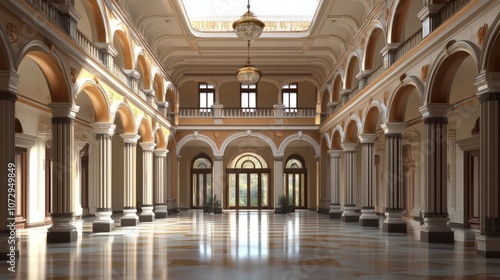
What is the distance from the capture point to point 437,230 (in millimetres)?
13555

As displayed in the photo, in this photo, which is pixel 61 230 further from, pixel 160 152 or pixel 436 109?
pixel 160 152

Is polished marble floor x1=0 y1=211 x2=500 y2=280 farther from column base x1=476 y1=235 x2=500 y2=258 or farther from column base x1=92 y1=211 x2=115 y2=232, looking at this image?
column base x1=92 y1=211 x2=115 y2=232

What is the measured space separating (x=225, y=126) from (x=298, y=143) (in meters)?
6.30

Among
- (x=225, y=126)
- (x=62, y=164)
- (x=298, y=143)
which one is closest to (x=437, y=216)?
(x=62, y=164)

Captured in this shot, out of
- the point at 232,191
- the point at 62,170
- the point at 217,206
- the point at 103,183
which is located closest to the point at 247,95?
the point at 232,191

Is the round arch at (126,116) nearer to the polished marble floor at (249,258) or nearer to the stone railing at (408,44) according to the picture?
the polished marble floor at (249,258)

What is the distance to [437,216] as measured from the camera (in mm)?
13656

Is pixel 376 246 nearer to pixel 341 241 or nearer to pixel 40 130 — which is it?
pixel 341 241

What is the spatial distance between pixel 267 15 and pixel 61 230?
16.2 meters

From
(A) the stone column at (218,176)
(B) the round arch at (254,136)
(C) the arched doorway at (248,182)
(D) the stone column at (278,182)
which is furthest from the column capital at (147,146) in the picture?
(C) the arched doorway at (248,182)

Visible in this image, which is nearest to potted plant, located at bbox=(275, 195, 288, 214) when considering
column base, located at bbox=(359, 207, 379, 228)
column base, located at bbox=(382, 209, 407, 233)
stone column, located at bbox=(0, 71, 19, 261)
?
column base, located at bbox=(359, 207, 379, 228)

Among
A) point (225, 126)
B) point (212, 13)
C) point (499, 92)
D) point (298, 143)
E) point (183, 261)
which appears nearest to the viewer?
point (183, 261)

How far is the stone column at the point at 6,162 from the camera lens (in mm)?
9891

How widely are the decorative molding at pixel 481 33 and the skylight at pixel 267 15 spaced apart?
49.9 feet
